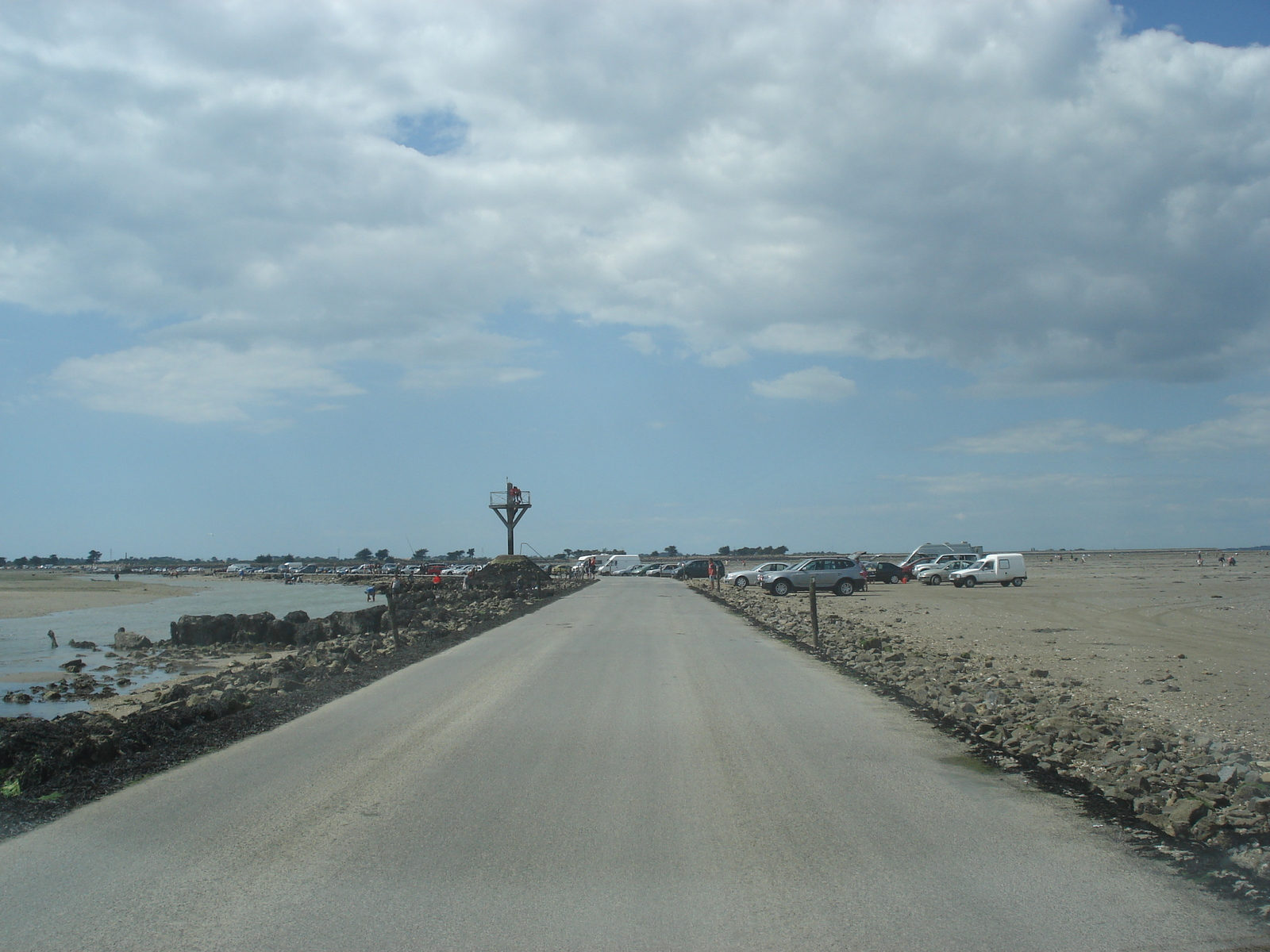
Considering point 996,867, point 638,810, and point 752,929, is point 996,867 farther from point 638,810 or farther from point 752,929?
point 638,810

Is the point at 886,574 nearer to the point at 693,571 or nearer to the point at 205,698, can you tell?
the point at 693,571

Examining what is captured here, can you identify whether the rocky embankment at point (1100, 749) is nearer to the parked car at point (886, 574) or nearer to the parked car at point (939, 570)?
the parked car at point (939, 570)

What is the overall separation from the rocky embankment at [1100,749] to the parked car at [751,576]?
28.9 metres

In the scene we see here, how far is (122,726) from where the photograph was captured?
9.34m

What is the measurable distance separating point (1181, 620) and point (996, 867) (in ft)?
74.2

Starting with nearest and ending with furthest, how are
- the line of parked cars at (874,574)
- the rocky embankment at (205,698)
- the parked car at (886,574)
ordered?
1. the rocky embankment at (205,698)
2. the line of parked cars at (874,574)
3. the parked car at (886,574)

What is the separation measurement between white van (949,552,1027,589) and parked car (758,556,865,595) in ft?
22.7

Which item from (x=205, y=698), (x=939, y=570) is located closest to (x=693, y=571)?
(x=939, y=570)

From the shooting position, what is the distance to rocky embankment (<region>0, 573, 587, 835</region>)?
7473mm

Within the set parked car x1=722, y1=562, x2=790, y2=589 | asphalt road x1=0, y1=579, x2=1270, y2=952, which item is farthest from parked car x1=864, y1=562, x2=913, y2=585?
asphalt road x1=0, y1=579, x2=1270, y2=952

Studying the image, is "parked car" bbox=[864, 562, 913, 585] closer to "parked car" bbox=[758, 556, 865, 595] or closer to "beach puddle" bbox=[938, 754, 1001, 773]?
"parked car" bbox=[758, 556, 865, 595]

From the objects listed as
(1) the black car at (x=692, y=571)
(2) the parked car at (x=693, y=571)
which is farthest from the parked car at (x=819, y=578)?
(2) the parked car at (x=693, y=571)

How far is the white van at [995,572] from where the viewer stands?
4419 cm

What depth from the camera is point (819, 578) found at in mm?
40469
